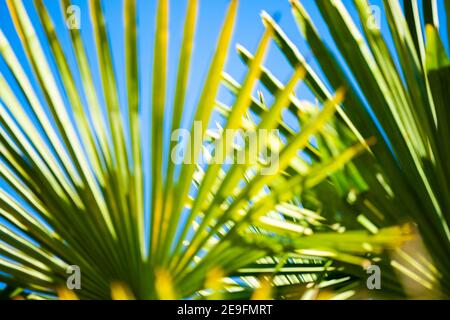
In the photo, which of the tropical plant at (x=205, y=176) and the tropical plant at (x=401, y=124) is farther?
the tropical plant at (x=401, y=124)

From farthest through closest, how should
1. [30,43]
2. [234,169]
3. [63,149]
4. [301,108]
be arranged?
[301,108] < [63,149] < [30,43] < [234,169]

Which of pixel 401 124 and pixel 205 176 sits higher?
pixel 401 124

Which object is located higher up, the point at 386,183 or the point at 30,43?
the point at 30,43

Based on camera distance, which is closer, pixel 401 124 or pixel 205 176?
pixel 205 176

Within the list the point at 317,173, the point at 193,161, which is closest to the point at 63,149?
the point at 193,161

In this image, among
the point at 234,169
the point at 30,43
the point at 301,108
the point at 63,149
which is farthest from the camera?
the point at 301,108

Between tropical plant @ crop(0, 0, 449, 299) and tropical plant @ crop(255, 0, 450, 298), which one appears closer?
tropical plant @ crop(0, 0, 449, 299)

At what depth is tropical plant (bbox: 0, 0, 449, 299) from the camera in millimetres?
999

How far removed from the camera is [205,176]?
102cm

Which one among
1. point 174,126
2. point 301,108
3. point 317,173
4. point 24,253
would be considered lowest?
point 24,253

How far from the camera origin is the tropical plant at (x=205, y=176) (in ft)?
3.28

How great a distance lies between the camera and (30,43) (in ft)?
3.62

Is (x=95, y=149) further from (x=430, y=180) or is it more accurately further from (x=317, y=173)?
(x=430, y=180)

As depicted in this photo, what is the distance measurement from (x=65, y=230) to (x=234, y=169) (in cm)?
44
